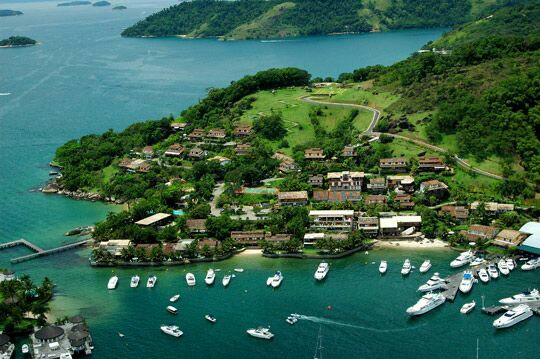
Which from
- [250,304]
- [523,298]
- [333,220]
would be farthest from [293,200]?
[523,298]

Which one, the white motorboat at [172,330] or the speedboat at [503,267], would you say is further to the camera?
the speedboat at [503,267]

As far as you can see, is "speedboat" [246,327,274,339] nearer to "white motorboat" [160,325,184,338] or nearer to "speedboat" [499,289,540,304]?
"white motorboat" [160,325,184,338]

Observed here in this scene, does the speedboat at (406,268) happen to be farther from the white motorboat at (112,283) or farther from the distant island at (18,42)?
the distant island at (18,42)

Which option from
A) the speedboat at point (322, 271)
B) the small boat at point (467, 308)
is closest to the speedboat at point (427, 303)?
the small boat at point (467, 308)

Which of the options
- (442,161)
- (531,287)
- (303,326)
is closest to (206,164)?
(442,161)

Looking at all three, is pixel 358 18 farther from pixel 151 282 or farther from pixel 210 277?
pixel 151 282

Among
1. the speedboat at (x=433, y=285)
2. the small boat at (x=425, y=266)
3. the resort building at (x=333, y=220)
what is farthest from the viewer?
the resort building at (x=333, y=220)

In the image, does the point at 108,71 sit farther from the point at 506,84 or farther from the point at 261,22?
the point at 506,84
